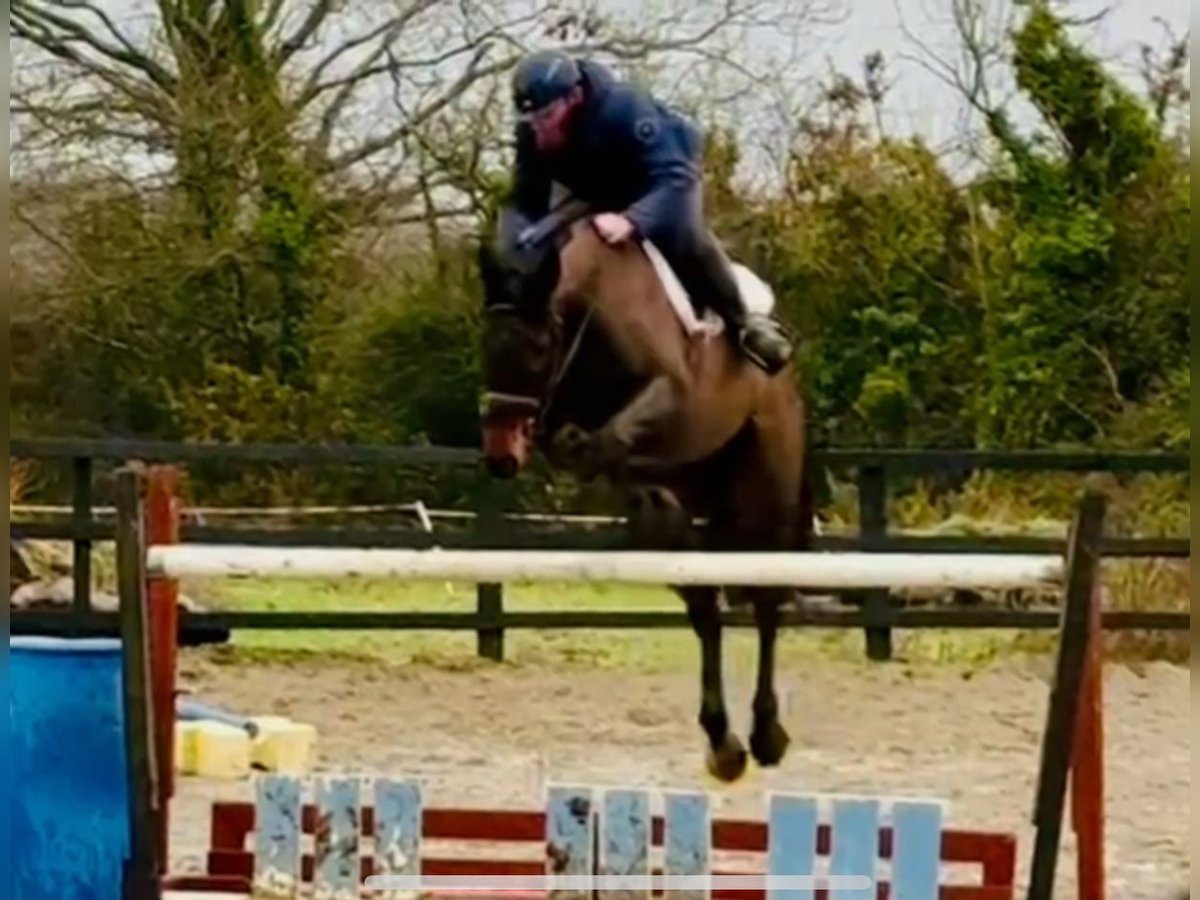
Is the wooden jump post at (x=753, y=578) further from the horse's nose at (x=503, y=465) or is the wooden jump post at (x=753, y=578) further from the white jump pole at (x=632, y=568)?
the horse's nose at (x=503, y=465)

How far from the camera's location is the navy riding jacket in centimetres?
319

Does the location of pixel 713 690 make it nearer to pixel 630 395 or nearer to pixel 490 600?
pixel 630 395

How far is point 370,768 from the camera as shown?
496 cm

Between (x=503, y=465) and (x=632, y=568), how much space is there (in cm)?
48

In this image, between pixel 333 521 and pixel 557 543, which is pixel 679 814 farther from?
pixel 333 521

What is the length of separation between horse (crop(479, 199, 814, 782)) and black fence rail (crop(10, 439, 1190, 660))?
9.96 feet

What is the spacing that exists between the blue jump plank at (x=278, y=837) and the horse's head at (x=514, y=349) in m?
0.57

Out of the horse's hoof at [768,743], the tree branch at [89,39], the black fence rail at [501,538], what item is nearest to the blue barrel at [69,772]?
the horse's hoof at [768,743]

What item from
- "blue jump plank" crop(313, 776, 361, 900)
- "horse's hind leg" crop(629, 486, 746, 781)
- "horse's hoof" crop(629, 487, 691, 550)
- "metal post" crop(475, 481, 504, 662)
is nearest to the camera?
"blue jump plank" crop(313, 776, 361, 900)

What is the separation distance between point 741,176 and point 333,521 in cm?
190

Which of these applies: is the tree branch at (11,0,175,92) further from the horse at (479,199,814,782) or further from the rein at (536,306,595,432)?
the rein at (536,306,595,432)

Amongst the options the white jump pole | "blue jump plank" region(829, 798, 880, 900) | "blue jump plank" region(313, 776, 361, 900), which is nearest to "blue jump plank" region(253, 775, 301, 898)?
"blue jump plank" region(313, 776, 361, 900)

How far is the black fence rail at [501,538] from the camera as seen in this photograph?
6.61m

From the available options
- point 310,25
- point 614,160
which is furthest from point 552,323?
point 310,25
